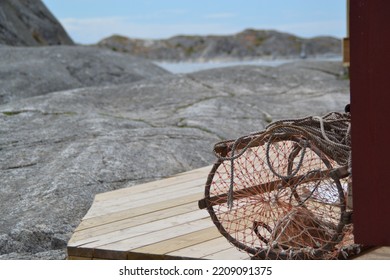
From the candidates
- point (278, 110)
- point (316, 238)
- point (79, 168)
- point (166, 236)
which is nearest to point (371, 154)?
point (316, 238)

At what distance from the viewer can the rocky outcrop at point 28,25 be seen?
43.1ft

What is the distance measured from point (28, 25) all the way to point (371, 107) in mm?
12416

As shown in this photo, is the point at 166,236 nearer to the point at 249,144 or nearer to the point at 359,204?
the point at 249,144

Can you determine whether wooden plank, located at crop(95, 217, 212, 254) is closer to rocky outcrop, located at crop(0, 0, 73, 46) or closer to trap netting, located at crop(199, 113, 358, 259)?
trap netting, located at crop(199, 113, 358, 259)

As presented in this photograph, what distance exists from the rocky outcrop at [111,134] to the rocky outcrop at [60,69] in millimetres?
127

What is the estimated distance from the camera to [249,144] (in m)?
3.19

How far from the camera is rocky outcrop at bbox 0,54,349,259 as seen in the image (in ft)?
15.2

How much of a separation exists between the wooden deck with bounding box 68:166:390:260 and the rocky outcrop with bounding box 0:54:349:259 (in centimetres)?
39

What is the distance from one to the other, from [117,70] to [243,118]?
383cm

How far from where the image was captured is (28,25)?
14.4 meters

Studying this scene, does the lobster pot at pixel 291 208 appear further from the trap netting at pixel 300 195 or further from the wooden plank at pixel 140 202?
the wooden plank at pixel 140 202

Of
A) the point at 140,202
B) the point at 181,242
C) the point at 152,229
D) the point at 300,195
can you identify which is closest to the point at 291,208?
the point at 300,195

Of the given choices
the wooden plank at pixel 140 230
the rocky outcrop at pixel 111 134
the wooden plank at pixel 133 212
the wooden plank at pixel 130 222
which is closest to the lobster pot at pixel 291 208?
the wooden plank at pixel 140 230

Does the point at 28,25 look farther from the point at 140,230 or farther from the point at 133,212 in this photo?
the point at 140,230
